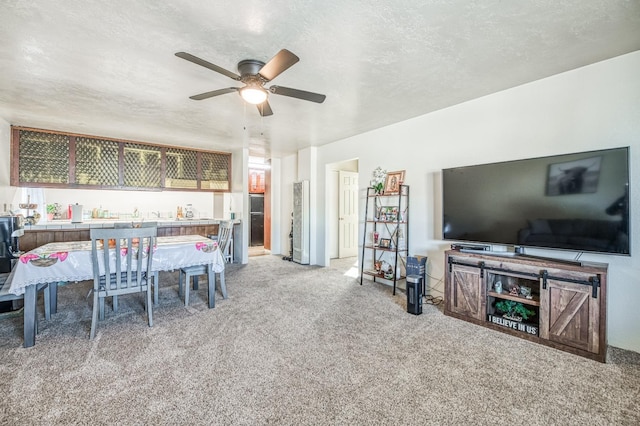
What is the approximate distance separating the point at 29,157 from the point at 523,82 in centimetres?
705

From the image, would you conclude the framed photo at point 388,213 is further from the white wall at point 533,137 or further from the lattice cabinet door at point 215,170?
the lattice cabinet door at point 215,170

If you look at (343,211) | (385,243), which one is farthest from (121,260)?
(343,211)

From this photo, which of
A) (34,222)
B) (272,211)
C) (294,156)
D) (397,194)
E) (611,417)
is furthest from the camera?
(272,211)

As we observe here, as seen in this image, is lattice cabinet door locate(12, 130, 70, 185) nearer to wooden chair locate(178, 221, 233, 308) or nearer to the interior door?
wooden chair locate(178, 221, 233, 308)

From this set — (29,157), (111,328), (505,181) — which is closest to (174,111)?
(111,328)

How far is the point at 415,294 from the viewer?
10.3 ft

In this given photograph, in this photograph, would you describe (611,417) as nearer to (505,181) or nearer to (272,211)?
(505,181)

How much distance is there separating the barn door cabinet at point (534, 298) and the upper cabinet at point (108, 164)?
5.28 meters

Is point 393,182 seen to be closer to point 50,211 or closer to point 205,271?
point 205,271

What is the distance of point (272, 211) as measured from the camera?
24.3 ft

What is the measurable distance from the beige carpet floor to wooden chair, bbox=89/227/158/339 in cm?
38

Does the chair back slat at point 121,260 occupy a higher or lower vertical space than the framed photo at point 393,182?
lower

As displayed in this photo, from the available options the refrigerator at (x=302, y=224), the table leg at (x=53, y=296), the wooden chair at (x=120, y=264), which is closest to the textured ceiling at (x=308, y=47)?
the wooden chair at (x=120, y=264)

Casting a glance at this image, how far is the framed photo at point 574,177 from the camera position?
2.38 meters
